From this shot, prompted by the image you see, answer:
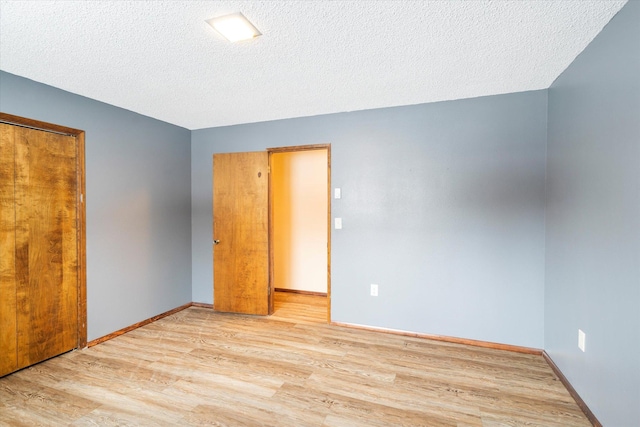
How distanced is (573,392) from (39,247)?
4094mm

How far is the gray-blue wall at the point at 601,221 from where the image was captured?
1.49 meters

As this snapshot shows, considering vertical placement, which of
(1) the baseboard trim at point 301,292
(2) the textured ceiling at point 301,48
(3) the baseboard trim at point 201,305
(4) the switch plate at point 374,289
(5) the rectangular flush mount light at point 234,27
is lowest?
(1) the baseboard trim at point 301,292

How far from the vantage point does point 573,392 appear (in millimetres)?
2057

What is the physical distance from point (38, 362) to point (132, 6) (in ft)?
9.18

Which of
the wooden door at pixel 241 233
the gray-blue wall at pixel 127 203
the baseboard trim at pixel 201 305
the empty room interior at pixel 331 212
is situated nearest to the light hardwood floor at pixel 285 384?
the empty room interior at pixel 331 212

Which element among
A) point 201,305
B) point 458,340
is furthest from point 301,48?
point 201,305

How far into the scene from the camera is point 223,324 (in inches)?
134

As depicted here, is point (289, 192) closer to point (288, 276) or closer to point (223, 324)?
point (288, 276)

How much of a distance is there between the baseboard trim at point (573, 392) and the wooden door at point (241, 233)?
276cm

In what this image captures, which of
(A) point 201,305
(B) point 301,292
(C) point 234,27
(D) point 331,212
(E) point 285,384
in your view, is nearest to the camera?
(C) point 234,27

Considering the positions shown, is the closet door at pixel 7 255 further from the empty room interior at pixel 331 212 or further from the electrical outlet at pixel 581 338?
the electrical outlet at pixel 581 338

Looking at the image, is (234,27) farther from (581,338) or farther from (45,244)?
(581,338)

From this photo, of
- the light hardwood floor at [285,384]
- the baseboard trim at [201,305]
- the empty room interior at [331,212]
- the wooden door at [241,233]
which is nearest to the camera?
the empty room interior at [331,212]

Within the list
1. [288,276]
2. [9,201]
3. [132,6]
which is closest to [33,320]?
[9,201]
